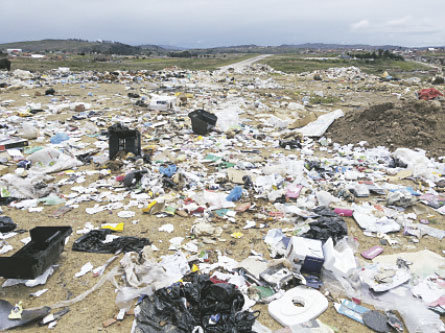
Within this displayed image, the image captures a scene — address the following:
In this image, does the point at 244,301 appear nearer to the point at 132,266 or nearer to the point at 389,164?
the point at 132,266

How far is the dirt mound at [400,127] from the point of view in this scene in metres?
6.42

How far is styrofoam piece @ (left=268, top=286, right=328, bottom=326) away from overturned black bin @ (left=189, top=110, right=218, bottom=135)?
5.19m

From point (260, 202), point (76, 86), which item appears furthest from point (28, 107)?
point (260, 202)

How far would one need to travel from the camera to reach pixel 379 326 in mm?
2318

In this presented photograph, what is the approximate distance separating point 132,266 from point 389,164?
529 centimetres

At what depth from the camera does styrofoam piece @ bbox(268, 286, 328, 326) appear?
2334mm

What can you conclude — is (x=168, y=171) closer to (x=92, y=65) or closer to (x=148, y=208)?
(x=148, y=208)

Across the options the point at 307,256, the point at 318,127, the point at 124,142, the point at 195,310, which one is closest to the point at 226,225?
the point at 307,256

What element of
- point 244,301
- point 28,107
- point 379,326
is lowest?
point 379,326

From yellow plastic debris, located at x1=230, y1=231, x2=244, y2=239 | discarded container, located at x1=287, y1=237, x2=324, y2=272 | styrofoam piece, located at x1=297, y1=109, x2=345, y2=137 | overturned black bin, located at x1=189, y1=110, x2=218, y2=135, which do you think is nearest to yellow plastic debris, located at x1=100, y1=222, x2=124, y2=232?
yellow plastic debris, located at x1=230, y1=231, x2=244, y2=239

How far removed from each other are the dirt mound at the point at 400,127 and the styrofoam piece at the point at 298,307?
5.11m

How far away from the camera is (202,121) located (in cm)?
721

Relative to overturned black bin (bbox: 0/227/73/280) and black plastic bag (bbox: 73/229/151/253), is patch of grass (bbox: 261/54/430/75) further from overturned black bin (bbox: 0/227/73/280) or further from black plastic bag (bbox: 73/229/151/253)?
overturned black bin (bbox: 0/227/73/280)

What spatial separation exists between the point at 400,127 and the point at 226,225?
534 cm
